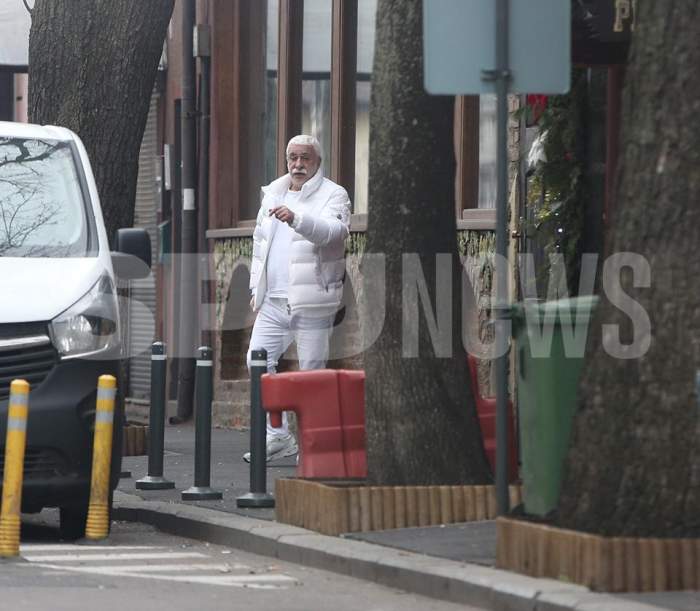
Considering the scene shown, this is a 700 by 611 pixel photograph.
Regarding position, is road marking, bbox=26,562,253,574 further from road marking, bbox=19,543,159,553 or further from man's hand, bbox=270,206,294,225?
man's hand, bbox=270,206,294,225

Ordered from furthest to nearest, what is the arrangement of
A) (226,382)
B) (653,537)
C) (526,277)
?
(226,382)
(526,277)
(653,537)

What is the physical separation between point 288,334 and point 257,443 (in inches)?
107

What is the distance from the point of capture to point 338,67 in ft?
58.9

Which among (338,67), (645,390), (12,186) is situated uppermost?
(338,67)

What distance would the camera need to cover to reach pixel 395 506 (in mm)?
9969

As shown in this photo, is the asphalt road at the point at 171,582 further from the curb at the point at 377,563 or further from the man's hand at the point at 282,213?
the man's hand at the point at 282,213

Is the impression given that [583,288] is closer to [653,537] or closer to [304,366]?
[304,366]

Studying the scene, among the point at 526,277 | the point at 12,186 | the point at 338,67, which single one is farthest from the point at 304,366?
the point at 338,67

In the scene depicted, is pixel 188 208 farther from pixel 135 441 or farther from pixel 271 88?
pixel 135 441

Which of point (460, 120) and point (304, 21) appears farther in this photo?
point (304, 21)

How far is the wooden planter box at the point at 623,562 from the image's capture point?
7.71 m

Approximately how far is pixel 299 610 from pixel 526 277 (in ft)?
21.1

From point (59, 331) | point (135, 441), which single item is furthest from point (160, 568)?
point (135, 441)

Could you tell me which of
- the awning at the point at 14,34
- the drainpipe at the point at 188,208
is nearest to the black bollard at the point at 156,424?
the drainpipe at the point at 188,208
